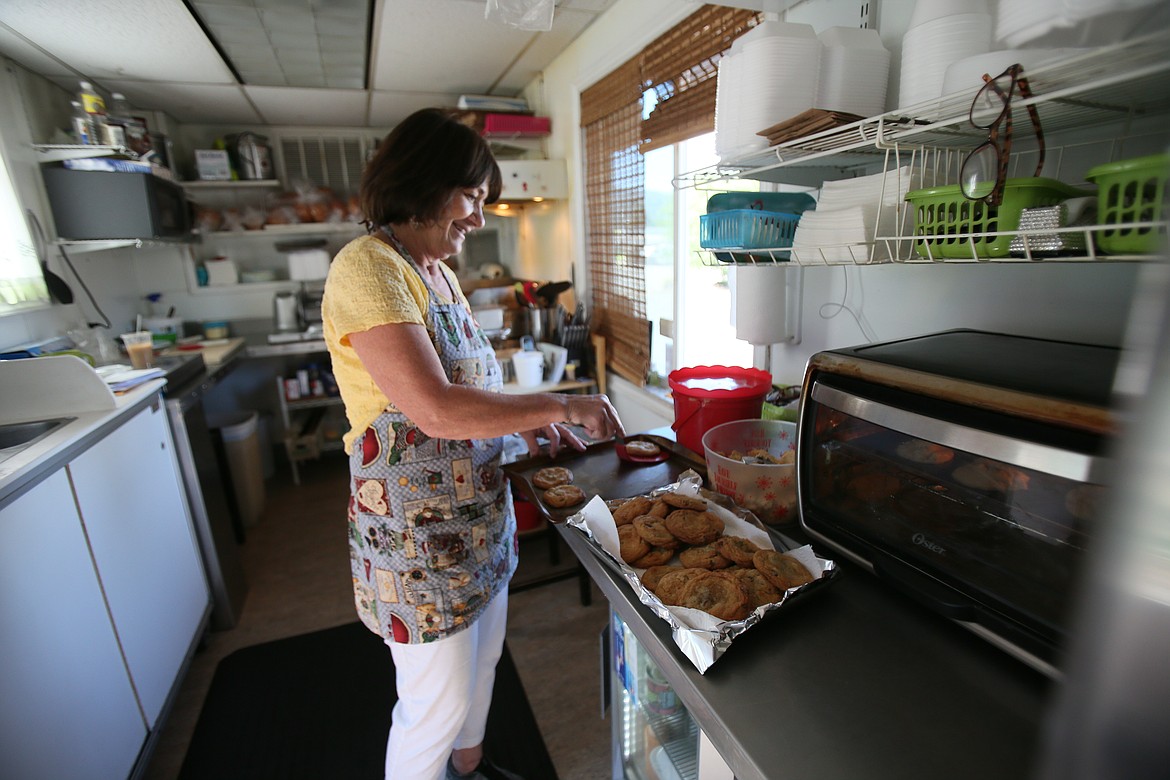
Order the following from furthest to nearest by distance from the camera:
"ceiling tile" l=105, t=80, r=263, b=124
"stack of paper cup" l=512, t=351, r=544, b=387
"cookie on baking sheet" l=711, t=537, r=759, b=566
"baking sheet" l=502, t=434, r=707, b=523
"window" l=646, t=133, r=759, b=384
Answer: "ceiling tile" l=105, t=80, r=263, b=124, "stack of paper cup" l=512, t=351, r=544, b=387, "window" l=646, t=133, r=759, b=384, "baking sheet" l=502, t=434, r=707, b=523, "cookie on baking sheet" l=711, t=537, r=759, b=566

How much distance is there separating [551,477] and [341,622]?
152 cm

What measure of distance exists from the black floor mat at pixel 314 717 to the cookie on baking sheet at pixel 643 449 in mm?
961

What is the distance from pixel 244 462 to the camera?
3.01 m

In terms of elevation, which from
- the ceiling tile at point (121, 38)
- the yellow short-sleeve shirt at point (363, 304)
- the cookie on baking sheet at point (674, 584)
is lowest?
the cookie on baking sheet at point (674, 584)

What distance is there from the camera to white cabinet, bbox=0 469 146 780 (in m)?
1.06

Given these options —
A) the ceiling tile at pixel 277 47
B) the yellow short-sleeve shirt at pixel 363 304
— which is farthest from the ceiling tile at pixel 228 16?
the yellow short-sleeve shirt at pixel 363 304

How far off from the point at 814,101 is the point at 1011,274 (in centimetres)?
45

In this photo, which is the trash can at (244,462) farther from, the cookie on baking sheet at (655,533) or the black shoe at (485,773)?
the cookie on baking sheet at (655,533)

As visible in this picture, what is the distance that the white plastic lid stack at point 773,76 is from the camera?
3.14 ft

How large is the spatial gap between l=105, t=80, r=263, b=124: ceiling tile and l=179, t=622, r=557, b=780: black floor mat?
2.84 meters

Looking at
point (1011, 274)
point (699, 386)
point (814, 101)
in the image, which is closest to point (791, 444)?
point (699, 386)

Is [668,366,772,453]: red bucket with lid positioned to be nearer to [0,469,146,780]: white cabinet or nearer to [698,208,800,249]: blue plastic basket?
[698,208,800,249]: blue plastic basket

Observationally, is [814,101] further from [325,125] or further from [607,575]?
[325,125]

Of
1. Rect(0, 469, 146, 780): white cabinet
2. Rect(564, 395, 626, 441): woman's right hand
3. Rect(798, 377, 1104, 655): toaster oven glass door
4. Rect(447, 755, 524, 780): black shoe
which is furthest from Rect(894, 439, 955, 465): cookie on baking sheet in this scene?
Rect(0, 469, 146, 780): white cabinet
